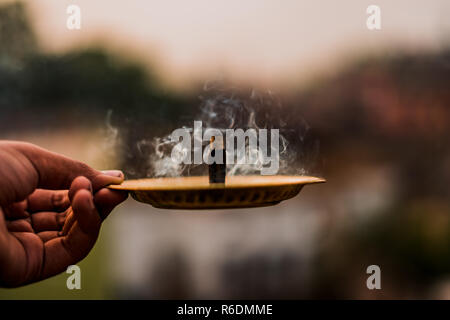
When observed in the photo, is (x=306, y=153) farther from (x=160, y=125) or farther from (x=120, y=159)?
Answer: (x=160, y=125)

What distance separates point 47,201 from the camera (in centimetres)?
90

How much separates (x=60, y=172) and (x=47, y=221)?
0.12 m

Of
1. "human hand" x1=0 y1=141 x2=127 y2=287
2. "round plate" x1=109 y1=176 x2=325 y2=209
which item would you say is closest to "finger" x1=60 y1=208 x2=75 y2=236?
"human hand" x1=0 y1=141 x2=127 y2=287

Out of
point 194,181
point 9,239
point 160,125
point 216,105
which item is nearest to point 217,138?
point 194,181

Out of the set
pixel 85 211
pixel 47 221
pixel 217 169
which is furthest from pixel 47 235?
pixel 217 169

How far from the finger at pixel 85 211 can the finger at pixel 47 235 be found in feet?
0.29

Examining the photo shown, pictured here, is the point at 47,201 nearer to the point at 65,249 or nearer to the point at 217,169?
the point at 65,249

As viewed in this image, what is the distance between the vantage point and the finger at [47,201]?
2.93 feet

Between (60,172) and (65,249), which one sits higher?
Answer: (60,172)

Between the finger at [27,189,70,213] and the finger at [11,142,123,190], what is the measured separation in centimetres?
7

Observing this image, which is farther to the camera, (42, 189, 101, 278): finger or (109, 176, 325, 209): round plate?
(42, 189, 101, 278): finger

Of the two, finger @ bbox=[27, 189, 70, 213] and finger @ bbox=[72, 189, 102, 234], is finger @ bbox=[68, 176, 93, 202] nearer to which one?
finger @ bbox=[72, 189, 102, 234]

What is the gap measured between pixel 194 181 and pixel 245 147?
0.52 feet

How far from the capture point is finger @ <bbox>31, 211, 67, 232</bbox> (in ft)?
2.90
